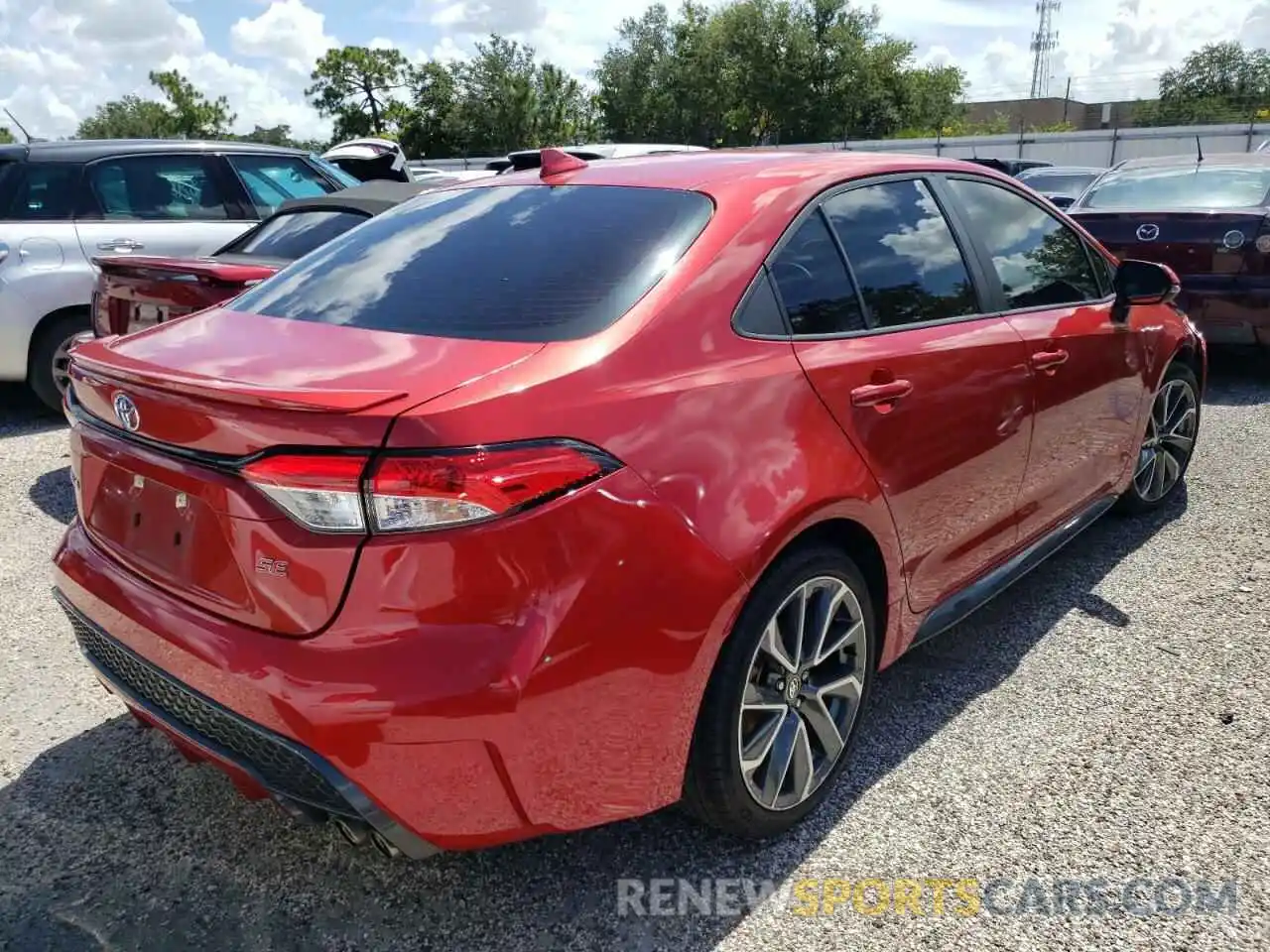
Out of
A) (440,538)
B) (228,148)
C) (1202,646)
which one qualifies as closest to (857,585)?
(440,538)

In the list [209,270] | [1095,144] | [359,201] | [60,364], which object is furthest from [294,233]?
[1095,144]

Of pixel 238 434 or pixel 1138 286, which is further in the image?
pixel 1138 286

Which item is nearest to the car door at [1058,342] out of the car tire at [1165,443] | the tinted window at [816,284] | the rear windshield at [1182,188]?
the car tire at [1165,443]

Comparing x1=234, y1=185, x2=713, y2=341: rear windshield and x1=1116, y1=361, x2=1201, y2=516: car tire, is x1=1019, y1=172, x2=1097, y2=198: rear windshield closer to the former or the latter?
x1=1116, y1=361, x2=1201, y2=516: car tire

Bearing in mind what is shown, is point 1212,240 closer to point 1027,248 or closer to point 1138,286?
point 1138,286

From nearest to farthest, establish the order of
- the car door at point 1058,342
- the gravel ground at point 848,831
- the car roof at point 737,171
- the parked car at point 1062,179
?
1. the gravel ground at point 848,831
2. the car roof at point 737,171
3. the car door at point 1058,342
4. the parked car at point 1062,179

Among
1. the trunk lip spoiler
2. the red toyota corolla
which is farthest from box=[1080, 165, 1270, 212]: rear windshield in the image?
the trunk lip spoiler

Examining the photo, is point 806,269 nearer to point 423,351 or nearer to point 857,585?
point 857,585

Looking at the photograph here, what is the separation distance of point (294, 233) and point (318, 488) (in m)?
4.15

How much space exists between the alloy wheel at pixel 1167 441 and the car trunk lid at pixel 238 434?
3.31 metres

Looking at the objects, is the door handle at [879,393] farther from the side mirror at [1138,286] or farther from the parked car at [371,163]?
the parked car at [371,163]

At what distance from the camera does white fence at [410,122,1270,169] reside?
29.1 metres

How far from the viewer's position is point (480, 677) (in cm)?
171

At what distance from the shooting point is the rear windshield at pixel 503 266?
210 cm
